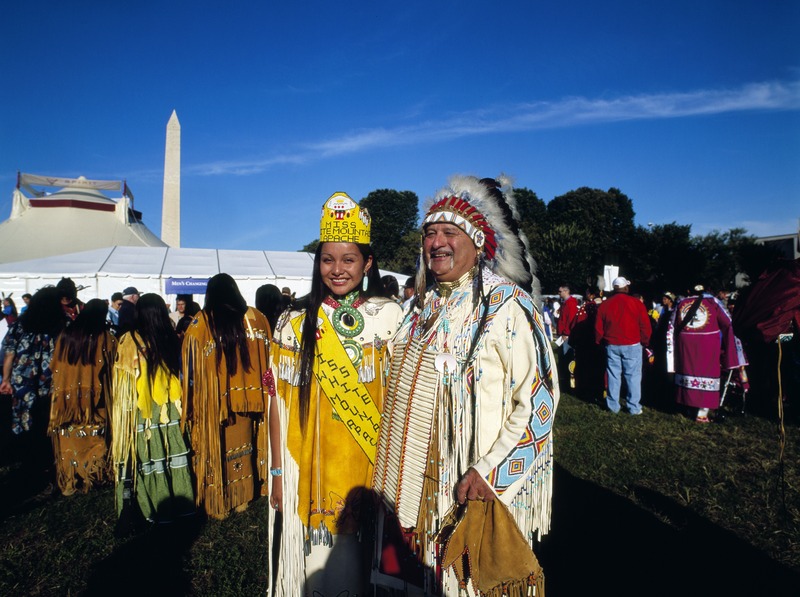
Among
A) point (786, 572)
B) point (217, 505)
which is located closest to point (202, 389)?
point (217, 505)

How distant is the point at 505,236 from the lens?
2.12 m

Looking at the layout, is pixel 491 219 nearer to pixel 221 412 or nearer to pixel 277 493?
pixel 277 493

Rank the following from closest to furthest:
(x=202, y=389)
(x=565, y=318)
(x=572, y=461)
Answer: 1. (x=202, y=389)
2. (x=572, y=461)
3. (x=565, y=318)

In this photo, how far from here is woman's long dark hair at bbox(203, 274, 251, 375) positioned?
12.4ft

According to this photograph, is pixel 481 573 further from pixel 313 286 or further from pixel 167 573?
pixel 167 573

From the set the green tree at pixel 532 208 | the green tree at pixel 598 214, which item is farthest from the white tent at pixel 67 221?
the green tree at pixel 598 214

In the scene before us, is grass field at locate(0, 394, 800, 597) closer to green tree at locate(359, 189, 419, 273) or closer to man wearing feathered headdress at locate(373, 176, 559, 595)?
man wearing feathered headdress at locate(373, 176, 559, 595)

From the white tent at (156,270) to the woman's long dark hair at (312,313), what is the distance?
13.4 metres

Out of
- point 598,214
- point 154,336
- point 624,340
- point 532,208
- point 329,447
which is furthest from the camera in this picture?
point 532,208

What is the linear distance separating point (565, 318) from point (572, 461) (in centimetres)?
495

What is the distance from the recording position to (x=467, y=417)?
6.03 feet

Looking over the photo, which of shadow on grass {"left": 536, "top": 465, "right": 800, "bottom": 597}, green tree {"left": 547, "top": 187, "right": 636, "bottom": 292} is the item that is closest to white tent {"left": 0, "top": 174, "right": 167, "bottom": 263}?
green tree {"left": 547, "top": 187, "right": 636, "bottom": 292}

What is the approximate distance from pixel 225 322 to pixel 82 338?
1.56 metres

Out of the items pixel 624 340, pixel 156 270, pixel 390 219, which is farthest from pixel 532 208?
pixel 624 340
